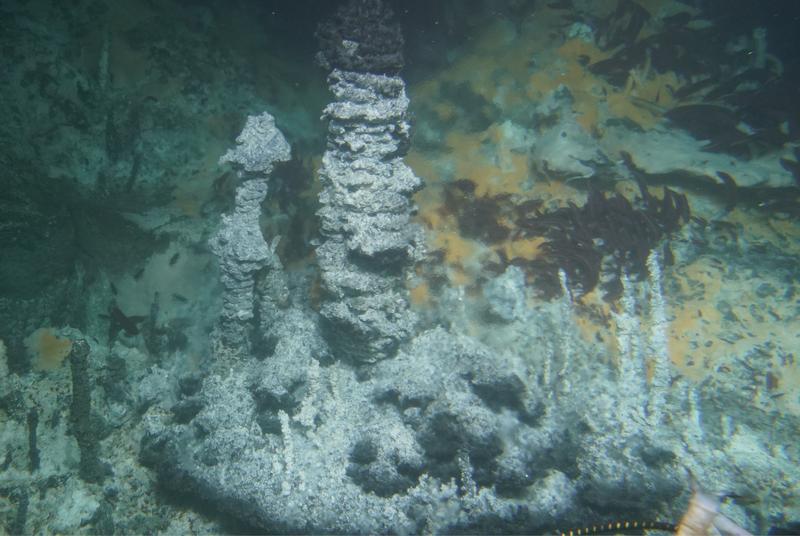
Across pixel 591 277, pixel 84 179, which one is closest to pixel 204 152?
pixel 84 179

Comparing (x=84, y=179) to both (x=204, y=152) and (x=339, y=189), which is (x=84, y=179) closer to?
(x=204, y=152)

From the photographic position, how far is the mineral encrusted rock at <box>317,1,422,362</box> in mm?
4332

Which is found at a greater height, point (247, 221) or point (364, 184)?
point (364, 184)

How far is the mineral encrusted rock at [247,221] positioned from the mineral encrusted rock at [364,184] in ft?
1.96

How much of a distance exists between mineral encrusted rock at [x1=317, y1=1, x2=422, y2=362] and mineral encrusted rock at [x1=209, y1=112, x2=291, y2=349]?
60 centimetres

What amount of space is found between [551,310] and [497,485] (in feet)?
7.36

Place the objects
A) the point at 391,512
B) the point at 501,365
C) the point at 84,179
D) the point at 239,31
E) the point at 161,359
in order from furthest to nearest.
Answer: the point at 239,31 < the point at 161,359 < the point at 84,179 < the point at 501,365 < the point at 391,512

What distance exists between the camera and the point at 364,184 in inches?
173

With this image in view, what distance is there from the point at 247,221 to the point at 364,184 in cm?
132

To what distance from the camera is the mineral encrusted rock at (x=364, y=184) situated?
4332 millimetres

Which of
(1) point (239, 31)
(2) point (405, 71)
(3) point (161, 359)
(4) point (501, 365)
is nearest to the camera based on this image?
(4) point (501, 365)

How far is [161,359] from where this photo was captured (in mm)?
5051

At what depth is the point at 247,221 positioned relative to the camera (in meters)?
4.45

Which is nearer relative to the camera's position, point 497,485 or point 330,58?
point 497,485
